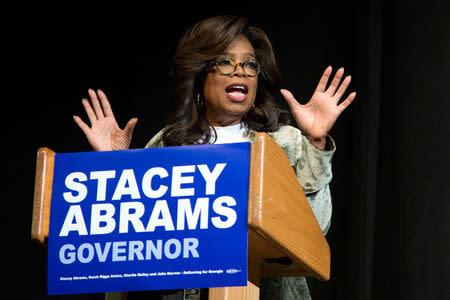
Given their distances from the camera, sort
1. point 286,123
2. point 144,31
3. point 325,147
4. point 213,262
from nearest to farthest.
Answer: point 213,262
point 325,147
point 286,123
point 144,31

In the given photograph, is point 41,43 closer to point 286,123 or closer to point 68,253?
point 286,123

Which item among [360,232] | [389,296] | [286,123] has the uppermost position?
[286,123]

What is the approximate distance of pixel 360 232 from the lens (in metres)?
2.78

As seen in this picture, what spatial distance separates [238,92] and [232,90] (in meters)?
0.02

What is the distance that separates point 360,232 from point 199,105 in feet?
2.55

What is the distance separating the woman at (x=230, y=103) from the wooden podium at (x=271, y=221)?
1.17 feet

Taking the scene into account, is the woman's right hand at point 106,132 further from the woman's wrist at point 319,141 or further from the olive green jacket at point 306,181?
the woman's wrist at point 319,141

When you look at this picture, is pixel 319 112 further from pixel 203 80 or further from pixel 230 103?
pixel 203 80

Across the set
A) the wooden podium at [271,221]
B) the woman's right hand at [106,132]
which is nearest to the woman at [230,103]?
the woman's right hand at [106,132]

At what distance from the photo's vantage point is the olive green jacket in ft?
6.43

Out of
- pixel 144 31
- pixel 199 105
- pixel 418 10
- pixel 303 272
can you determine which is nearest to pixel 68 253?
pixel 303 272

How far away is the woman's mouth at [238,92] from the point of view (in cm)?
223

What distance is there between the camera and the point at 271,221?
1.47 metres

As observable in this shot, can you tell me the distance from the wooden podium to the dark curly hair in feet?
2.01
